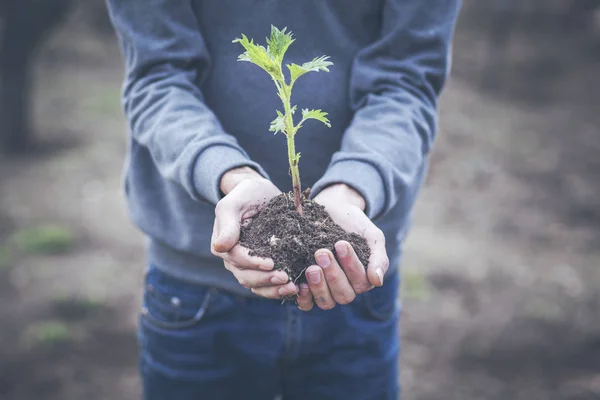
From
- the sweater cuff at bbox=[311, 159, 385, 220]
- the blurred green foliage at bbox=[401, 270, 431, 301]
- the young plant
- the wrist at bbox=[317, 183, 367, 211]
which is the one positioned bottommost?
the blurred green foliage at bbox=[401, 270, 431, 301]

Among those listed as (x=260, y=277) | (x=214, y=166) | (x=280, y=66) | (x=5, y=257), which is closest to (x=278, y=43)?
(x=280, y=66)

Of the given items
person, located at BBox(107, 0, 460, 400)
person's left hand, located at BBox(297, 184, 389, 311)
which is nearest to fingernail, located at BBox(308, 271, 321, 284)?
person's left hand, located at BBox(297, 184, 389, 311)

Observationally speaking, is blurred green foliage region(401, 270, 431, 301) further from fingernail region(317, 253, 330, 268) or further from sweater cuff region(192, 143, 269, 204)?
fingernail region(317, 253, 330, 268)

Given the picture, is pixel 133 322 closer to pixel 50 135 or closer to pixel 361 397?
pixel 361 397

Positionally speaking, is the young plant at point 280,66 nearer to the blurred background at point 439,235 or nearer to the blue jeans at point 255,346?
the blue jeans at point 255,346

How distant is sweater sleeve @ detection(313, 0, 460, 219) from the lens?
2.02 m

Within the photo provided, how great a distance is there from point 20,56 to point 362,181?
267 inches

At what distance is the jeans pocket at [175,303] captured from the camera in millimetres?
2207

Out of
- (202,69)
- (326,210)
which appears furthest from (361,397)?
(202,69)

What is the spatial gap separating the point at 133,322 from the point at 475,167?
198 inches

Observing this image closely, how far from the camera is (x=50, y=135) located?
27.8 ft

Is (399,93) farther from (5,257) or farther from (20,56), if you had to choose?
(20,56)

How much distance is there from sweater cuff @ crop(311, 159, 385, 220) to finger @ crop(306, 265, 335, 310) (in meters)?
0.32

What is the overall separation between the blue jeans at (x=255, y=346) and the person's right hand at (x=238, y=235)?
0.46 metres
